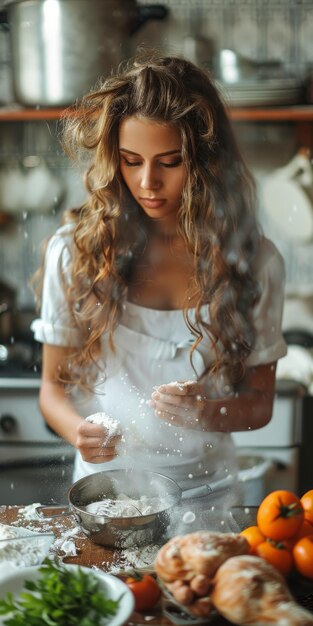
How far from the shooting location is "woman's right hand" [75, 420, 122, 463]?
33.7 inches

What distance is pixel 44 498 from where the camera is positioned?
3.13ft

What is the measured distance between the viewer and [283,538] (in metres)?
0.62

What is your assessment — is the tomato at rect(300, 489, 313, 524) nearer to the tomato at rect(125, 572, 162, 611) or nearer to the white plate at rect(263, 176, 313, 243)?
the tomato at rect(125, 572, 162, 611)

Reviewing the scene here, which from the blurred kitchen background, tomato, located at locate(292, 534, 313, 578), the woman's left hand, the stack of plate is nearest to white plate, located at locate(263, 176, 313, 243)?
the blurred kitchen background

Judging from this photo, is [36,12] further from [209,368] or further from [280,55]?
[209,368]

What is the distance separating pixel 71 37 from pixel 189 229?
299 millimetres

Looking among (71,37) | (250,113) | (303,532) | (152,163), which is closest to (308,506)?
(303,532)

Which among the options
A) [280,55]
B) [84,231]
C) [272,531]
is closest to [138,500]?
[272,531]

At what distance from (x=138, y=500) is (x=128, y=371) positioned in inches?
7.3

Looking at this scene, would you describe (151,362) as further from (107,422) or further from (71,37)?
(71,37)

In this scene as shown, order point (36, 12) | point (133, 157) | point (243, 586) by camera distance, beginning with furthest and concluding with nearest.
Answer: point (36, 12) < point (133, 157) < point (243, 586)

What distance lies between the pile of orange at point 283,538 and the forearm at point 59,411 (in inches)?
13.1

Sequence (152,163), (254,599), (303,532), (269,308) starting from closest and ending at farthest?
1. (254,599)
2. (303,532)
3. (152,163)
4. (269,308)

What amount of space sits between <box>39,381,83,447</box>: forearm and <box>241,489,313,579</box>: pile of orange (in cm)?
33
